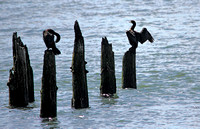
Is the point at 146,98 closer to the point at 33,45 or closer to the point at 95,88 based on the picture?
the point at 95,88

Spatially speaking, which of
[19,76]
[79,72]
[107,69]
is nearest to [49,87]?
[79,72]

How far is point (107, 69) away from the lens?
15789mm

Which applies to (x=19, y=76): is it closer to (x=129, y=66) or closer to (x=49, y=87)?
(x=49, y=87)

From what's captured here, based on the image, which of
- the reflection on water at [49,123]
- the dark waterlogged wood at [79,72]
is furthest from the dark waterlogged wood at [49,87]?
the dark waterlogged wood at [79,72]

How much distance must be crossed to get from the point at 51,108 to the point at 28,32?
2331 centimetres

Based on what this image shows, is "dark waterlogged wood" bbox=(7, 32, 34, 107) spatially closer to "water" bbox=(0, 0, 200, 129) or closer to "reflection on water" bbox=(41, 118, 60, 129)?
"water" bbox=(0, 0, 200, 129)

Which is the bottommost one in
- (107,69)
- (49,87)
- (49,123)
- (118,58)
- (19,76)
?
(49,123)

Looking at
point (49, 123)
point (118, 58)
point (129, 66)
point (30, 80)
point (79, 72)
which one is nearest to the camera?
point (49, 123)

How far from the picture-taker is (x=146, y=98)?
17.4 metres

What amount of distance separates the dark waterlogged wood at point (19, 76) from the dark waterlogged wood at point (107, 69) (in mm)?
2309

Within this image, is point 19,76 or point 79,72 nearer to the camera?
point 79,72

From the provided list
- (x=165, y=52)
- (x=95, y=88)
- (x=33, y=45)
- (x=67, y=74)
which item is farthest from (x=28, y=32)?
(x=95, y=88)

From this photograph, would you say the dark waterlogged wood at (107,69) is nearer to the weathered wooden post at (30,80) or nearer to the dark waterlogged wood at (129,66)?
the dark waterlogged wood at (129,66)

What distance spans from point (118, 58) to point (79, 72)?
13050mm
